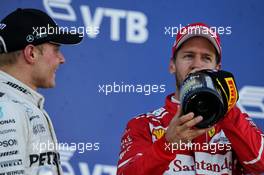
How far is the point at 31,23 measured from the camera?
6.15 ft

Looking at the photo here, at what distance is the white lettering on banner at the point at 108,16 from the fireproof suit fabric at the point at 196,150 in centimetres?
69

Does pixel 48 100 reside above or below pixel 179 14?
below

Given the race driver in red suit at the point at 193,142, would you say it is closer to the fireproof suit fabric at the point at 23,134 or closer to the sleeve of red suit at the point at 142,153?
the sleeve of red suit at the point at 142,153

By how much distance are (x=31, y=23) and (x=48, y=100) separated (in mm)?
795

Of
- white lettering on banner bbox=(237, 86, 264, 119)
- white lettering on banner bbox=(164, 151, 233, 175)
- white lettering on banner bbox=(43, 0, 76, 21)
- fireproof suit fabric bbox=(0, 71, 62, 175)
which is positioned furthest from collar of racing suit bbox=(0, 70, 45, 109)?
white lettering on banner bbox=(237, 86, 264, 119)

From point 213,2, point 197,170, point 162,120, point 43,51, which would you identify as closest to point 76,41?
point 43,51

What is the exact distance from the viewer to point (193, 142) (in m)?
1.93

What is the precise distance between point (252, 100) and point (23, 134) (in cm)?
125

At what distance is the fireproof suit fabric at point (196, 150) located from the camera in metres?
1.77

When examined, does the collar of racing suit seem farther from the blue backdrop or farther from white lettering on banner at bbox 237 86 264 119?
white lettering on banner at bbox 237 86 264 119

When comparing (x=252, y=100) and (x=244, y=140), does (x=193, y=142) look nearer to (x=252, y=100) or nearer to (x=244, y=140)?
(x=244, y=140)

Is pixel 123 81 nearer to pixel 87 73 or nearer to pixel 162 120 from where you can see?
pixel 87 73

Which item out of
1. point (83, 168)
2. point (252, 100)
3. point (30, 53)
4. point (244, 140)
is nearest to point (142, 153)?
point (244, 140)

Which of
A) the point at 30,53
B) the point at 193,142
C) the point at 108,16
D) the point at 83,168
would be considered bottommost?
the point at 83,168
